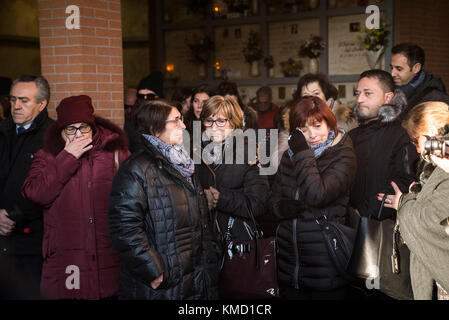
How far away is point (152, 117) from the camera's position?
2.89m

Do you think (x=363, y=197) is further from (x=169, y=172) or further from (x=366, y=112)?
(x=169, y=172)

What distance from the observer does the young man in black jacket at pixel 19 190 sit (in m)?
3.27

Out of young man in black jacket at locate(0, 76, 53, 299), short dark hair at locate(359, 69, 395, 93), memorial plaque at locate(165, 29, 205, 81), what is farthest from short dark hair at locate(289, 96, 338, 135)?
memorial plaque at locate(165, 29, 205, 81)

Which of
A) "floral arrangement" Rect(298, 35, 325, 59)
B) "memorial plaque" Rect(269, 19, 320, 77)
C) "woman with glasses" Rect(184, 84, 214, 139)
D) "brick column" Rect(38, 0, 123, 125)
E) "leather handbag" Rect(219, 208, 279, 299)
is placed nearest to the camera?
"leather handbag" Rect(219, 208, 279, 299)

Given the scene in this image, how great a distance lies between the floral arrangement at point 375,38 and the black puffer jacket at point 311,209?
5116 mm

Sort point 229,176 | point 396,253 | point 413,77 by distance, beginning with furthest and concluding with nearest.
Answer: point 413,77
point 229,176
point 396,253

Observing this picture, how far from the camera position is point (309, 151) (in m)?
3.08

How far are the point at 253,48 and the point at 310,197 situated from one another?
253 inches

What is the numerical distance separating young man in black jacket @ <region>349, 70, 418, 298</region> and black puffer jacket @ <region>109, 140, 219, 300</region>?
1180mm

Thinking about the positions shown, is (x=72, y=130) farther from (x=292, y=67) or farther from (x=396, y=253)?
(x=292, y=67)

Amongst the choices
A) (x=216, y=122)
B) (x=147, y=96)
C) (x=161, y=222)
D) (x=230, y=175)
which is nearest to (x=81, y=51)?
(x=147, y=96)

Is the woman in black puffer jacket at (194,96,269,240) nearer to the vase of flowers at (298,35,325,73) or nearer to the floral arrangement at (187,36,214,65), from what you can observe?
the vase of flowers at (298,35,325,73)

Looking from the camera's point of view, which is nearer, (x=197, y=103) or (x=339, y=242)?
(x=339, y=242)

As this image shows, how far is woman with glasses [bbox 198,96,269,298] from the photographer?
3.23m
